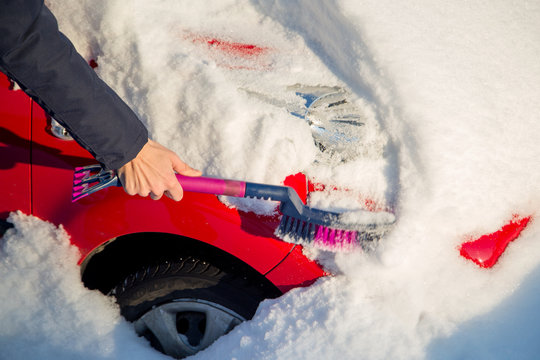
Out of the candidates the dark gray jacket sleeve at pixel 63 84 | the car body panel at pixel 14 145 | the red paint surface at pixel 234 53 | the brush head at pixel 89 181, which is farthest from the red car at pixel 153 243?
the red paint surface at pixel 234 53

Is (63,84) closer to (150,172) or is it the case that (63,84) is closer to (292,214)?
(150,172)

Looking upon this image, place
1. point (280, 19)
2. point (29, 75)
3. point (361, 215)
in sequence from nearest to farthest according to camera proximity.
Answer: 1. point (29, 75)
2. point (361, 215)
3. point (280, 19)

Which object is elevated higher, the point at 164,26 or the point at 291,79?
the point at 164,26

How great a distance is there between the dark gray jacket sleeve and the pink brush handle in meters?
0.22

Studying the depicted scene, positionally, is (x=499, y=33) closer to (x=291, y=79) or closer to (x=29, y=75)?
(x=291, y=79)

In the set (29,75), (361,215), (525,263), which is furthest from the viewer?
(525,263)

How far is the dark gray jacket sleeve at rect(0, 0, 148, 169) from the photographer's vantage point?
2.66ft

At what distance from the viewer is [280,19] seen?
152cm

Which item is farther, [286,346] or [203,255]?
[203,255]

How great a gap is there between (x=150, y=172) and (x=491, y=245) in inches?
48.6

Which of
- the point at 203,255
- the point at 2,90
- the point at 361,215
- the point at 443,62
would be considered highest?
the point at 443,62

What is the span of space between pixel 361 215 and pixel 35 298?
1332mm

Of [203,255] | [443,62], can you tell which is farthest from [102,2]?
[443,62]

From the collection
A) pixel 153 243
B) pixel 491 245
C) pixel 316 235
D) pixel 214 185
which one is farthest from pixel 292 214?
pixel 491 245
